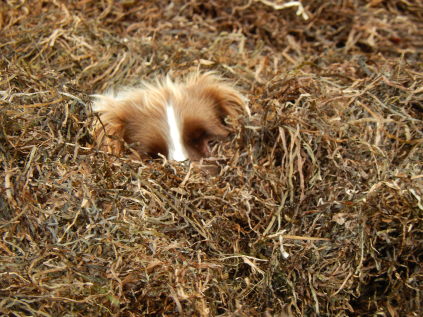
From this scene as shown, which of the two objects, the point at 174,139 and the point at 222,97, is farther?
the point at 222,97

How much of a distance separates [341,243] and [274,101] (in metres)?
0.80

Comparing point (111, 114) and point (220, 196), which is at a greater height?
point (111, 114)

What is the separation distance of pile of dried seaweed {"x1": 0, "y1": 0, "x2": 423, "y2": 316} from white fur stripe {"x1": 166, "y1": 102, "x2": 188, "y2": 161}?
0.49 ft

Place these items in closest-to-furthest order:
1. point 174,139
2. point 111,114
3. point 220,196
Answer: point 220,196 < point 174,139 < point 111,114

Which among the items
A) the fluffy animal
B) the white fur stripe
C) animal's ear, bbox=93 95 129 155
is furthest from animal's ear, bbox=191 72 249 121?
animal's ear, bbox=93 95 129 155

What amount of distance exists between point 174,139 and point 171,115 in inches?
6.0

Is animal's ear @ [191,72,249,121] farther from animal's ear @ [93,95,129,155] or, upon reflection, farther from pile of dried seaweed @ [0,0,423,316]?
animal's ear @ [93,95,129,155]

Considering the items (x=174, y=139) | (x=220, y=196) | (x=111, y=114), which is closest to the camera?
(x=220, y=196)

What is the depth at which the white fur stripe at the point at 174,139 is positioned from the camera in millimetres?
2547

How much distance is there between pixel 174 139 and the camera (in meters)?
2.60

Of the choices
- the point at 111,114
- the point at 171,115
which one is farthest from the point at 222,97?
the point at 111,114

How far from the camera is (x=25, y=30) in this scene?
297 cm

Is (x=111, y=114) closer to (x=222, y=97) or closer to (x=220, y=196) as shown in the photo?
(x=222, y=97)

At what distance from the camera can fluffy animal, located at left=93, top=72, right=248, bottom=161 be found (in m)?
2.62
